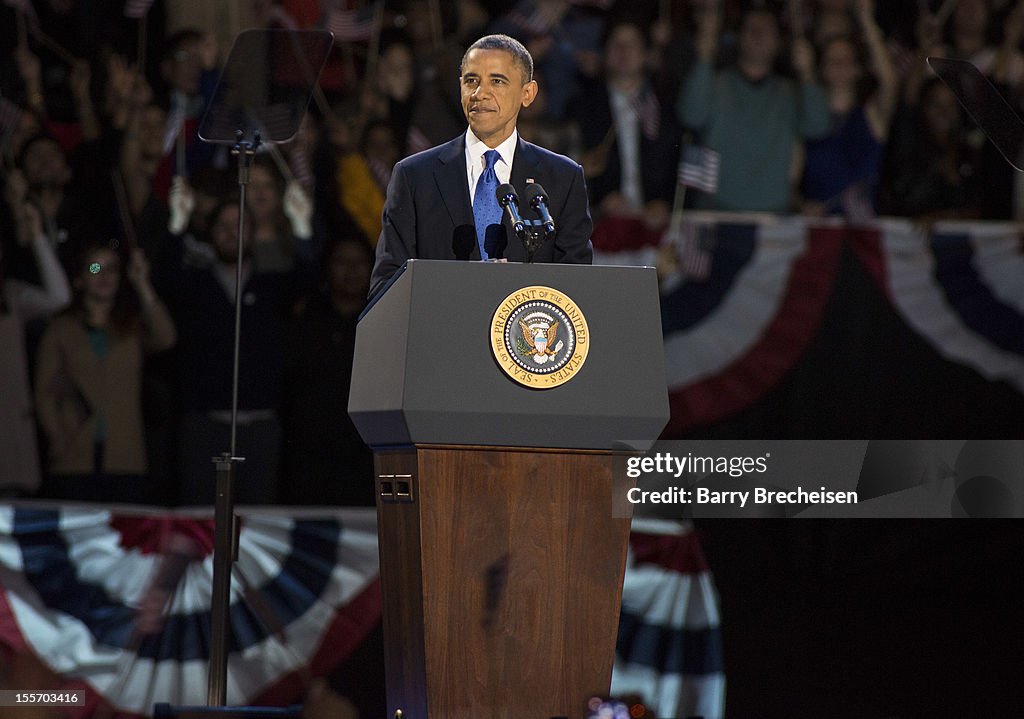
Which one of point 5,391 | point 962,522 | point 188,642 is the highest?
point 5,391

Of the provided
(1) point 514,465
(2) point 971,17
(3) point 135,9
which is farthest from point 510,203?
(2) point 971,17

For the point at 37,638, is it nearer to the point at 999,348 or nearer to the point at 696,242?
the point at 696,242

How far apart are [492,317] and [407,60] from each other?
3.28 metres

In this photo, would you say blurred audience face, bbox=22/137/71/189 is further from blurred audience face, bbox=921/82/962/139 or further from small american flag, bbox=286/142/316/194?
blurred audience face, bbox=921/82/962/139

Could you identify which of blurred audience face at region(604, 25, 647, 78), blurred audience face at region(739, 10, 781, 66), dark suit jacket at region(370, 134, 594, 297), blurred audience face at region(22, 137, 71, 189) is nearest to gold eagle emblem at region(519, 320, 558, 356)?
dark suit jacket at region(370, 134, 594, 297)

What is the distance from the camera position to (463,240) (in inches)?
107

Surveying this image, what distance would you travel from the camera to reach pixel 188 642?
4195mm

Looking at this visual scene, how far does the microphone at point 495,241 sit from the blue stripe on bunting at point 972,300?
2835 mm

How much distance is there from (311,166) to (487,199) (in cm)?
253

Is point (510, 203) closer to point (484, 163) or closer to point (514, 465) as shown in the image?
point (484, 163)

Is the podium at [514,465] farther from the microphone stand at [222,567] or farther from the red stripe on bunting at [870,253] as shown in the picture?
the red stripe on bunting at [870,253]

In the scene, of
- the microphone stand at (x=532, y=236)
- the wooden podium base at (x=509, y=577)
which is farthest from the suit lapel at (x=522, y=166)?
the wooden podium base at (x=509, y=577)

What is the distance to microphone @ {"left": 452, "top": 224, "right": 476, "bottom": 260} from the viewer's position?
8.89 ft

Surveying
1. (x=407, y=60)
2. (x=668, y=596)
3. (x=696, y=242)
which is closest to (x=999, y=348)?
(x=696, y=242)
